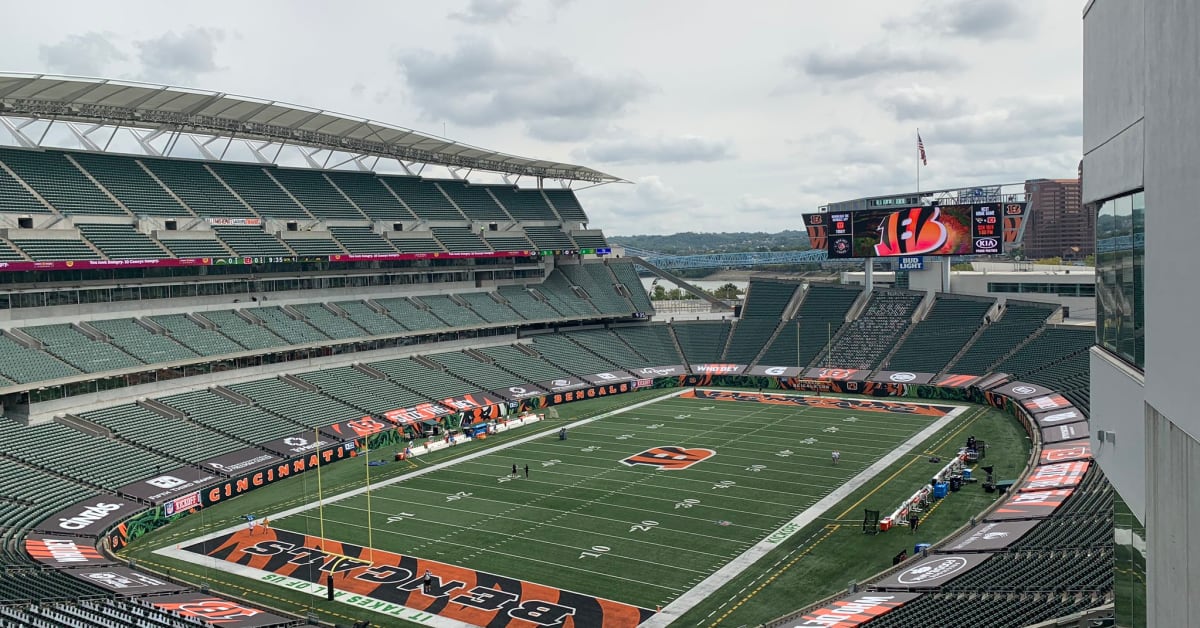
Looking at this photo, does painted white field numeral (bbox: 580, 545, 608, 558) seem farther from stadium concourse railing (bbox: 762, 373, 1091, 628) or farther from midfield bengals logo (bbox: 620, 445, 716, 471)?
midfield bengals logo (bbox: 620, 445, 716, 471)

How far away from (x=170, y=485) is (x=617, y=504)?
1848 cm

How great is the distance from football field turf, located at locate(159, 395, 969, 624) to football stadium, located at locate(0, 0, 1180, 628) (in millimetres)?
231

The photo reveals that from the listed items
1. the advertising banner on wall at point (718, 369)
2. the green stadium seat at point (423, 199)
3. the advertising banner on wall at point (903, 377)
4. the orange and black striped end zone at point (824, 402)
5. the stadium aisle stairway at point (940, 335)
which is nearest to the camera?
the orange and black striped end zone at point (824, 402)

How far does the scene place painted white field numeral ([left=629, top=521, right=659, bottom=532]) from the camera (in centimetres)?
3356

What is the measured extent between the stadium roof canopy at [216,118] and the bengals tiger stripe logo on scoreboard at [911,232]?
27348 mm

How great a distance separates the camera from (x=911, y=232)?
6262cm

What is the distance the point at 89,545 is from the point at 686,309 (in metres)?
58.7

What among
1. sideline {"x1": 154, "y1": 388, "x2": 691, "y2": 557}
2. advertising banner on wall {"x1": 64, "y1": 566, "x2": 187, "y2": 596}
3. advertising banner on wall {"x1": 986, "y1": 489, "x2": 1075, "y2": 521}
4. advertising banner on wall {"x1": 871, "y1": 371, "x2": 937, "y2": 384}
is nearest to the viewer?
advertising banner on wall {"x1": 64, "y1": 566, "x2": 187, "y2": 596}

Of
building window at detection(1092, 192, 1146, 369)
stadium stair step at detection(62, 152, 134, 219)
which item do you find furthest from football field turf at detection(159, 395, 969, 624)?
stadium stair step at detection(62, 152, 134, 219)

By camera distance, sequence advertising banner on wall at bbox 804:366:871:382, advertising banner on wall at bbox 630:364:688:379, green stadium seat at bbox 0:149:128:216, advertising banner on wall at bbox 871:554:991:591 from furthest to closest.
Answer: advertising banner on wall at bbox 630:364:688:379
advertising banner on wall at bbox 804:366:871:382
green stadium seat at bbox 0:149:128:216
advertising banner on wall at bbox 871:554:991:591

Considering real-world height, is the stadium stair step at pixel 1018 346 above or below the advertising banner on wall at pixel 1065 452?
above

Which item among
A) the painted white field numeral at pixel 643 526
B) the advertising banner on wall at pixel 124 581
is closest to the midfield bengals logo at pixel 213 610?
the advertising banner on wall at pixel 124 581

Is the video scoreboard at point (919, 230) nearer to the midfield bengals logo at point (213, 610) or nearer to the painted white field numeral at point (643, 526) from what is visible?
the painted white field numeral at point (643, 526)

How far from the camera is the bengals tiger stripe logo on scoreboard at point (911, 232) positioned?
61.3 metres
